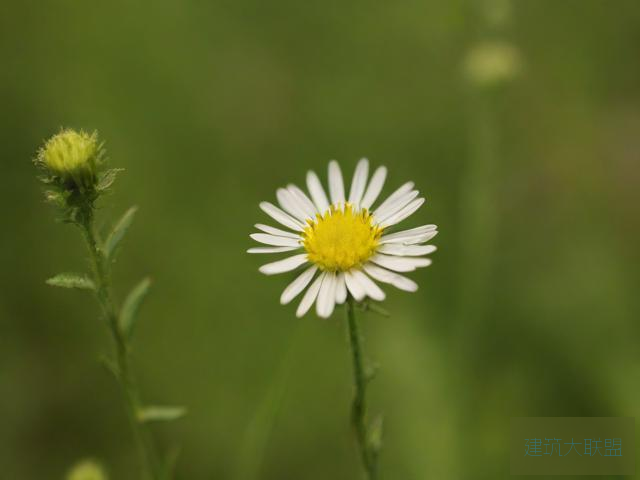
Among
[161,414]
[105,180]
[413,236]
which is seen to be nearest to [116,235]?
[105,180]

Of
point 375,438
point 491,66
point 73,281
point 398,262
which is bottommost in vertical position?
point 375,438

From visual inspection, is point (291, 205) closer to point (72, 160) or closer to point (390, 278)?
point (390, 278)

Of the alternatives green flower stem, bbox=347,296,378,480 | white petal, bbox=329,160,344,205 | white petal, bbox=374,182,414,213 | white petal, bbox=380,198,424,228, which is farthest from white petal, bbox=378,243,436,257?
white petal, bbox=329,160,344,205

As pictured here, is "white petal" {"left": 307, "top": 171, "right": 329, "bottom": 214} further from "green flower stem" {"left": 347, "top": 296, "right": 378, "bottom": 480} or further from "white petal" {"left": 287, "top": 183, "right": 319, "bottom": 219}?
"green flower stem" {"left": 347, "top": 296, "right": 378, "bottom": 480}

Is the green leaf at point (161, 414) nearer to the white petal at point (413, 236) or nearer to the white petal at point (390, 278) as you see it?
the white petal at point (390, 278)

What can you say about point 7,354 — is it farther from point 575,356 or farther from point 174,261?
point 575,356

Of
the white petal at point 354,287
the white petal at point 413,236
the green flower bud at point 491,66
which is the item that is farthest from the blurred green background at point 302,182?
the white petal at point 413,236
